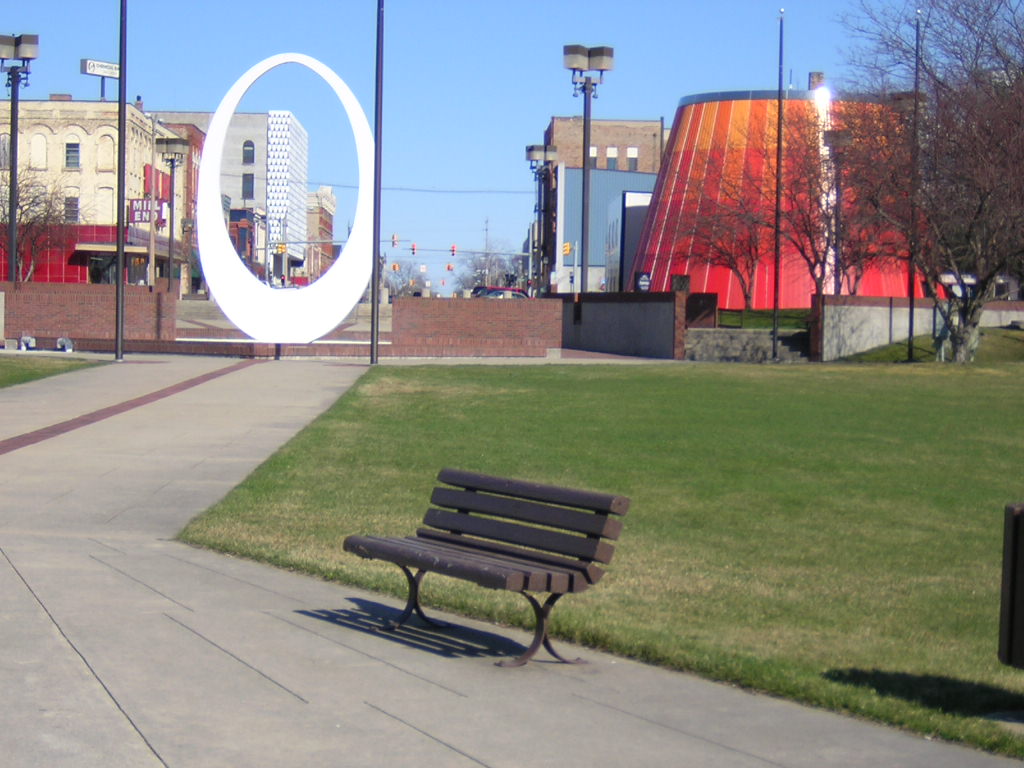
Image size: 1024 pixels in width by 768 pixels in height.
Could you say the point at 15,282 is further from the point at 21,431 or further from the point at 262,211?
the point at 262,211

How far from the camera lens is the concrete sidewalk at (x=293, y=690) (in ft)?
15.3

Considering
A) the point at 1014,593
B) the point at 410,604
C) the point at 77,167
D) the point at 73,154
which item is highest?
the point at 73,154

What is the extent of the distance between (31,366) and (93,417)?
33.6 ft

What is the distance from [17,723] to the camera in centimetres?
486

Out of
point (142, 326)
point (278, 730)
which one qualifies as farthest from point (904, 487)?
point (142, 326)

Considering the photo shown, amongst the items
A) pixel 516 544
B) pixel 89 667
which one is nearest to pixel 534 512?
pixel 516 544

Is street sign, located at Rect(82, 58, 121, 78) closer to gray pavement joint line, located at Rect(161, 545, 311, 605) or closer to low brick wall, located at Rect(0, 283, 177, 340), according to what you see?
low brick wall, located at Rect(0, 283, 177, 340)

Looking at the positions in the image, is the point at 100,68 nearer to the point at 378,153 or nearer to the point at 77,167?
the point at 77,167

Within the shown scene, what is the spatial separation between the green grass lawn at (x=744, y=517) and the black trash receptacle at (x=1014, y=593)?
324 mm

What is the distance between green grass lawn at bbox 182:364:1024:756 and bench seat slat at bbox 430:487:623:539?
0.71m

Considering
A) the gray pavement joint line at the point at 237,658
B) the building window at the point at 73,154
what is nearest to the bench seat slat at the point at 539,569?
the gray pavement joint line at the point at 237,658

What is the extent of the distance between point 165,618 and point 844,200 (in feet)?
135

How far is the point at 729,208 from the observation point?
53.1m

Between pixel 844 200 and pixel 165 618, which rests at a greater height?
pixel 844 200
